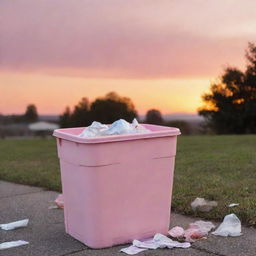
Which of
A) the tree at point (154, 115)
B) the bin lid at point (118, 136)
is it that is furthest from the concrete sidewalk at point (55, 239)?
the tree at point (154, 115)

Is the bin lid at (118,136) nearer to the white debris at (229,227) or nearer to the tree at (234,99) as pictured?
the white debris at (229,227)

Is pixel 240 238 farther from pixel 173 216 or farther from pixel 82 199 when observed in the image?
pixel 82 199

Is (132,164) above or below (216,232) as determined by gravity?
above

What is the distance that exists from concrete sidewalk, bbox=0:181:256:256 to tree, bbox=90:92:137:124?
2157cm

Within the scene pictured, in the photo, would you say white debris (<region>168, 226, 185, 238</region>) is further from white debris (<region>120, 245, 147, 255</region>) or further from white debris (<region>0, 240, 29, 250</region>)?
white debris (<region>0, 240, 29, 250</region>)

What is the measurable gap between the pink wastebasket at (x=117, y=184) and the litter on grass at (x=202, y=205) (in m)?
0.70

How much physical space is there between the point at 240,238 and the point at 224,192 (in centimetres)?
138

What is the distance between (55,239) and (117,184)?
810 mm

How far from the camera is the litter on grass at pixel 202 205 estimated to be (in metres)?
4.28

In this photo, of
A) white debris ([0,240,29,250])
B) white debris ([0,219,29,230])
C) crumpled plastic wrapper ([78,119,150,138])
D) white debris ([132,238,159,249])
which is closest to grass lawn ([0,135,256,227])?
white debris ([132,238,159,249])

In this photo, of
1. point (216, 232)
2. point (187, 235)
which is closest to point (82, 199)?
point (187, 235)

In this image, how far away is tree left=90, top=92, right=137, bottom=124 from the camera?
2738cm

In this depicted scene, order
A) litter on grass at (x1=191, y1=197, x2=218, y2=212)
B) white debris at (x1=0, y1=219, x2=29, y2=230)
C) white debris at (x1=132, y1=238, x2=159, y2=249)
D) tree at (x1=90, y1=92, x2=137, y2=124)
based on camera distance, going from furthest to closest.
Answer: tree at (x1=90, y1=92, x2=137, y2=124) < litter on grass at (x1=191, y1=197, x2=218, y2=212) < white debris at (x1=0, y1=219, x2=29, y2=230) < white debris at (x1=132, y1=238, x2=159, y2=249)

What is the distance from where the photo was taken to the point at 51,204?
4.98 m
